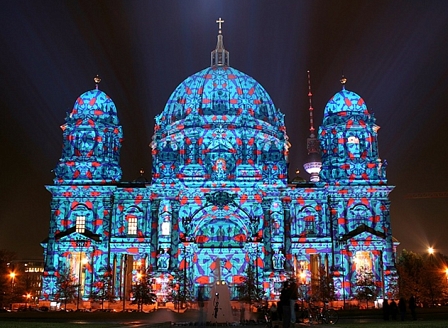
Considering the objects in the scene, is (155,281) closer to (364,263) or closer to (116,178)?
(116,178)

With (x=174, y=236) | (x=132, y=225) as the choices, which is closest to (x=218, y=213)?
(x=174, y=236)

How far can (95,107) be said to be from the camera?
85688 mm

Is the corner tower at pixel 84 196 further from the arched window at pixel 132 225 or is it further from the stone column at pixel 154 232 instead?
the stone column at pixel 154 232

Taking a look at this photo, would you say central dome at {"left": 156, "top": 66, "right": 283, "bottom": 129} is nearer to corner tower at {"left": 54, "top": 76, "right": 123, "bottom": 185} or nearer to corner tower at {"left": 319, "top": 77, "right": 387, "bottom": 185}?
corner tower at {"left": 54, "top": 76, "right": 123, "bottom": 185}

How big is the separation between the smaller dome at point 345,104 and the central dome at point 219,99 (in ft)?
38.2

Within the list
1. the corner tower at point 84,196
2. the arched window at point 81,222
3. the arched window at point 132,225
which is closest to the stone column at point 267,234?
the arched window at point 132,225

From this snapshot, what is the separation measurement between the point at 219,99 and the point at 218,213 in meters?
21.7

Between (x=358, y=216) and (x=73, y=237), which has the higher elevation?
(x=358, y=216)

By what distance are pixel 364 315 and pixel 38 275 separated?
6144 inches

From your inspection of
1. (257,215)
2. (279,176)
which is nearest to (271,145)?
(279,176)

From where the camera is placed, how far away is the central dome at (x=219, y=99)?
92.1m

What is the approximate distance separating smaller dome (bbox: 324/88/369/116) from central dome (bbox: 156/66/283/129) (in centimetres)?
1166

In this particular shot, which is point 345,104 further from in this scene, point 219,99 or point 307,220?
point 219,99

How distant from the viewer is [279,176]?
267 ft
